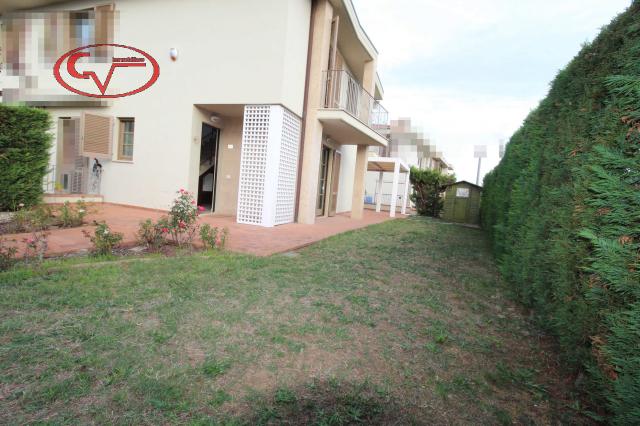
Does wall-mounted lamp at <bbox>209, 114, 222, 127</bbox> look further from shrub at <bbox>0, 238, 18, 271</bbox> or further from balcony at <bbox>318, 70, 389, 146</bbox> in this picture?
shrub at <bbox>0, 238, 18, 271</bbox>

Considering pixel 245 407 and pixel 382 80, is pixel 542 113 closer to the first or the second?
pixel 245 407

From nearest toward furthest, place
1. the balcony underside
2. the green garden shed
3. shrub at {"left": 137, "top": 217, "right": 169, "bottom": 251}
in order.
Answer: shrub at {"left": 137, "top": 217, "right": 169, "bottom": 251} < the balcony underside < the green garden shed

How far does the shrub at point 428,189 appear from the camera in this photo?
2097 centimetres

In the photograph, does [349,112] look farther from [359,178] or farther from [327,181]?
[359,178]

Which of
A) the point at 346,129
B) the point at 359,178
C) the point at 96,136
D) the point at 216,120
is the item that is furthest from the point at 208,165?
the point at 359,178

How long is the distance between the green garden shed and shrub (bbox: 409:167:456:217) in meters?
1.46

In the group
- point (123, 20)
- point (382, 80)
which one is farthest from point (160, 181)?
point (382, 80)

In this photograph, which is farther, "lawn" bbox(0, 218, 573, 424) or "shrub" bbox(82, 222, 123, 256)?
"shrub" bbox(82, 222, 123, 256)

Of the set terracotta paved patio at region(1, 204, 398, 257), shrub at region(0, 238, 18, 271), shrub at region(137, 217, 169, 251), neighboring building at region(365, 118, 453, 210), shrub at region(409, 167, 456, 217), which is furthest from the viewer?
neighboring building at region(365, 118, 453, 210)

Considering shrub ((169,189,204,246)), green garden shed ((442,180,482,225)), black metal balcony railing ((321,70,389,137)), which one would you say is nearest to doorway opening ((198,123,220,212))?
black metal balcony railing ((321,70,389,137))

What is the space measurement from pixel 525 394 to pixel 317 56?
9315 mm

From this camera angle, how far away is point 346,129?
1092cm

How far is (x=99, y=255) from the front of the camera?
449cm

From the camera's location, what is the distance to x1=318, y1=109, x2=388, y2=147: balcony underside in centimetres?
953
